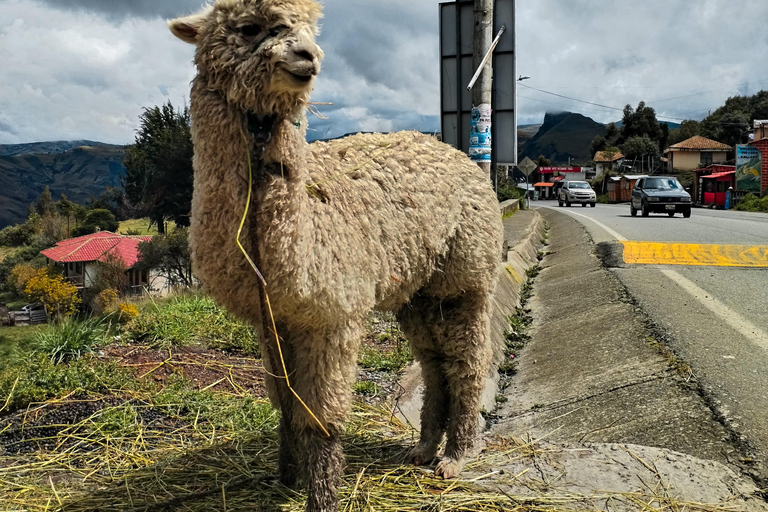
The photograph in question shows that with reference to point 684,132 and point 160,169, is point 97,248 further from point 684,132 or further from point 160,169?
point 684,132

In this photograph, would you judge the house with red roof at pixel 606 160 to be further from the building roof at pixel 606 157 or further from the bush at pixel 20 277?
the bush at pixel 20 277

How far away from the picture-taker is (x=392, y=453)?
4195 mm

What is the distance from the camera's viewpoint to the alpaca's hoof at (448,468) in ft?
12.6

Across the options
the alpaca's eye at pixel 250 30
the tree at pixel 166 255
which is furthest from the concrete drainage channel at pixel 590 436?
the tree at pixel 166 255

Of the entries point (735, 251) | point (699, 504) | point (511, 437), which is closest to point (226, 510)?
point (511, 437)

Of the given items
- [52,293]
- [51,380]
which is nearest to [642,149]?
[52,293]

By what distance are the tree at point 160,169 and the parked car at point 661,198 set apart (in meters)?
17.0

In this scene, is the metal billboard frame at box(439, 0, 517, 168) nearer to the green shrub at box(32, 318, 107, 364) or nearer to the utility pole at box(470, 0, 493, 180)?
the utility pole at box(470, 0, 493, 180)

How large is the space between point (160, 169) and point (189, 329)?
1116 cm

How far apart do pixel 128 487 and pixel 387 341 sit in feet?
11.4

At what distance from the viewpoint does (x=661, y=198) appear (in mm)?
23078

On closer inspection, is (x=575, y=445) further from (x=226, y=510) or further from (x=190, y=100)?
(x=190, y=100)

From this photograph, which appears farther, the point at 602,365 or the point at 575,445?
the point at 602,365

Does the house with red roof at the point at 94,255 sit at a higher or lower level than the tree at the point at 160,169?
lower
